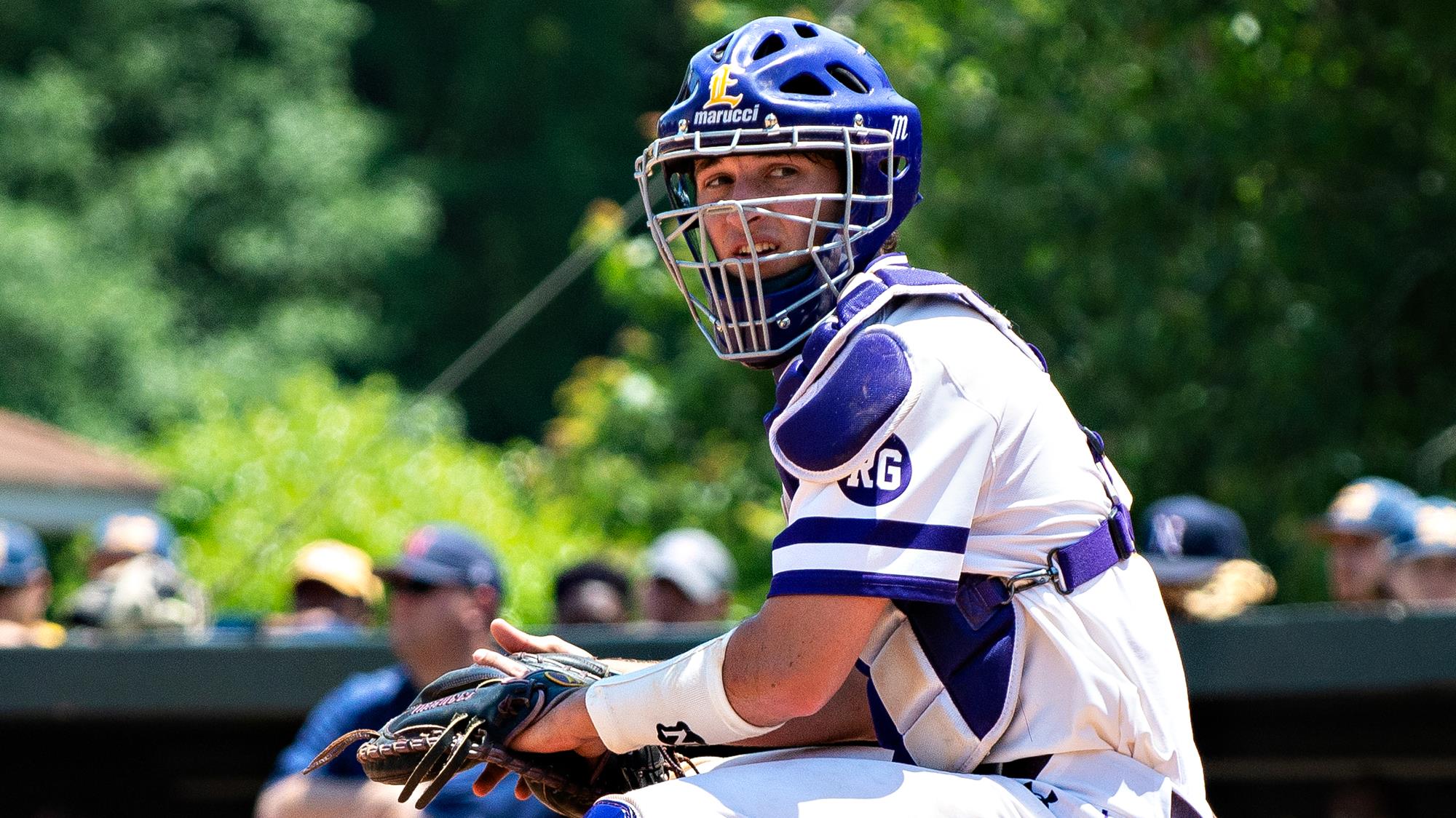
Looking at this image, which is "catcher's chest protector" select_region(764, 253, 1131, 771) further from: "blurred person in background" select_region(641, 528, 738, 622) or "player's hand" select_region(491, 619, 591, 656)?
"blurred person in background" select_region(641, 528, 738, 622)

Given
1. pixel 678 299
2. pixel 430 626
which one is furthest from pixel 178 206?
pixel 430 626

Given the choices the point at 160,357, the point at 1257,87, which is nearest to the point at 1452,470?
the point at 1257,87

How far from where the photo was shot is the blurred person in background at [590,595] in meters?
8.35

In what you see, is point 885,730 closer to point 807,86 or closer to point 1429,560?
point 807,86

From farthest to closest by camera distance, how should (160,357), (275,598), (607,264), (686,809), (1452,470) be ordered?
(160,357)
(275,598)
(607,264)
(1452,470)
(686,809)

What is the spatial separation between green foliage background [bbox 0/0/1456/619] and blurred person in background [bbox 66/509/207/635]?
4.77 metres

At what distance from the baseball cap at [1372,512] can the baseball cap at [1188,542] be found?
0.53m

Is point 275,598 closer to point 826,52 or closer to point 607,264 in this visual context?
point 607,264

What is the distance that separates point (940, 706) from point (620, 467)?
11550 mm

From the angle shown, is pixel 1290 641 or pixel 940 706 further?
pixel 1290 641

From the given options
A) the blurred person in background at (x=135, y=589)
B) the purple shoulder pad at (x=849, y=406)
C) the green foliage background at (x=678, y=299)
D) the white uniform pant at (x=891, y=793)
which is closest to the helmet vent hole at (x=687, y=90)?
the purple shoulder pad at (x=849, y=406)

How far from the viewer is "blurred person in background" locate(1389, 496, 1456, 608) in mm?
6879

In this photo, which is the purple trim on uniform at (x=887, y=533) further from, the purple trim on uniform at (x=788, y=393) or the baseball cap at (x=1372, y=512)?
the baseball cap at (x=1372, y=512)

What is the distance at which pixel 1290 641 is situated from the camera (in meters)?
6.30
